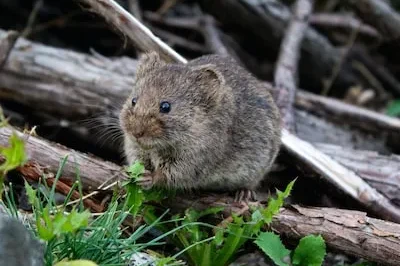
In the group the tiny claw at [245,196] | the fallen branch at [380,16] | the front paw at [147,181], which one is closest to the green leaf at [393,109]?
the fallen branch at [380,16]

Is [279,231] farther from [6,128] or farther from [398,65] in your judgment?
[398,65]

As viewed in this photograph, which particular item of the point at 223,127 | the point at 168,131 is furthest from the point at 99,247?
the point at 223,127

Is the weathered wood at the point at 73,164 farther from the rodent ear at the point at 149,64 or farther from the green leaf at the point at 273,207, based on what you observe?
the green leaf at the point at 273,207

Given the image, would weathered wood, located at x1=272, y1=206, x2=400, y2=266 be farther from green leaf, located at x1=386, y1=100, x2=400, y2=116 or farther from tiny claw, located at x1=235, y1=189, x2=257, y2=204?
green leaf, located at x1=386, y1=100, x2=400, y2=116

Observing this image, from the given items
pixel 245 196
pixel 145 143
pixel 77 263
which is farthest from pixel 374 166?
pixel 77 263

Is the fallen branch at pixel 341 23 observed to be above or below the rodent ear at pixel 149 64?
above

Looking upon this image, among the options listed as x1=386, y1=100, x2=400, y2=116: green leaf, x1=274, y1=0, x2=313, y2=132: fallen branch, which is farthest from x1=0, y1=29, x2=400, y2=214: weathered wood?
x1=386, y1=100, x2=400, y2=116: green leaf
